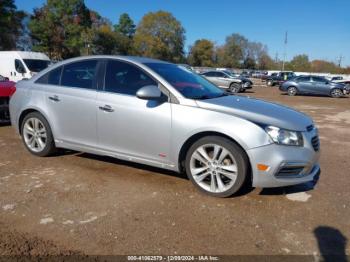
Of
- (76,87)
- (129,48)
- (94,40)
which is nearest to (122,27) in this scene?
(129,48)

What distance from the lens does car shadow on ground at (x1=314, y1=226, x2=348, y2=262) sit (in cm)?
285

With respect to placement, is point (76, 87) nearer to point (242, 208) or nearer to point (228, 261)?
point (242, 208)

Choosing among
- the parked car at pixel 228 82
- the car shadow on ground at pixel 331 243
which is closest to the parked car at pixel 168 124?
the car shadow on ground at pixel 331 243

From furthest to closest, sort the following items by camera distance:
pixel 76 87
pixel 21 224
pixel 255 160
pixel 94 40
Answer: pixel 94 40
pixel 76 87
pixel 255 160
pixel 21 224

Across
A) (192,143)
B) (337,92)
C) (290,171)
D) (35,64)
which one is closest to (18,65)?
A: (35,64)

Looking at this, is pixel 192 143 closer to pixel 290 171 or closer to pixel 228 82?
pixel 290 171

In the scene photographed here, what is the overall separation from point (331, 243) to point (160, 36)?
8504 cm

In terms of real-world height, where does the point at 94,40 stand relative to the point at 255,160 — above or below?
above

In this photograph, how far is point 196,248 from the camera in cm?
293

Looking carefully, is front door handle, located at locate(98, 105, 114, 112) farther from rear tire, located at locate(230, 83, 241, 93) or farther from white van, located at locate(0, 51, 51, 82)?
rear tire, located at locate(230, 83, 241, 93)

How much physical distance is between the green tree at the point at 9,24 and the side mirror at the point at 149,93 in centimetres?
4213

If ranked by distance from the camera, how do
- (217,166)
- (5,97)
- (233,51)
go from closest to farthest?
(217,166)
(5,97)
(233,51)

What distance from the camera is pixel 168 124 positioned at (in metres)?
4.11

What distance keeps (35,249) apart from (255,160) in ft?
7.58
